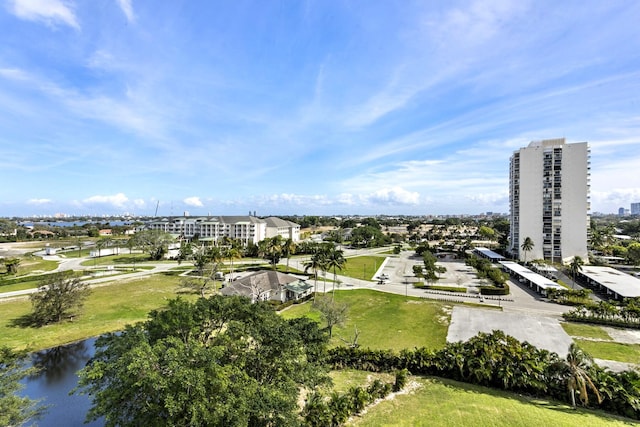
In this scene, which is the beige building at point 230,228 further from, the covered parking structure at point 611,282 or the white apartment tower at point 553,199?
the covered parking structure at point 611,282

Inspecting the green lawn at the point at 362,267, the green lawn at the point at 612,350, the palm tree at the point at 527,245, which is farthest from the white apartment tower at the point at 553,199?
the green lawn at the point at 612,350

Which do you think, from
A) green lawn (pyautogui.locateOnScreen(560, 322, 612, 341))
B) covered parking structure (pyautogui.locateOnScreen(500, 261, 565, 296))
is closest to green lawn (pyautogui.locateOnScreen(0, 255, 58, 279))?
green lawn (pyautogui.locateOnScreen(560, 322, 612, 341))

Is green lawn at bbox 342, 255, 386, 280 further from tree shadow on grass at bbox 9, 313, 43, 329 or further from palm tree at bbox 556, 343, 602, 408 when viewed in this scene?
tree shadow on grass at bbox 9, 313, 43, 329

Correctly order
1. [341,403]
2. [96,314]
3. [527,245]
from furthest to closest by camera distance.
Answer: [527,245] < [96,314] < [341,403]

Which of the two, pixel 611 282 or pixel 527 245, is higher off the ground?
pixel 527 245

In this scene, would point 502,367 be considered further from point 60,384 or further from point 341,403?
point 60,384

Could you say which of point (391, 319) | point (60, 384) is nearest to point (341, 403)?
point (391, 319)

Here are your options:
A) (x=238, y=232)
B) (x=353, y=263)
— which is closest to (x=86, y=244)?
(x=238, y=232)

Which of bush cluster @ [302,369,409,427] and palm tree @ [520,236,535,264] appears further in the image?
palm tree @ [520,236,535,264]
